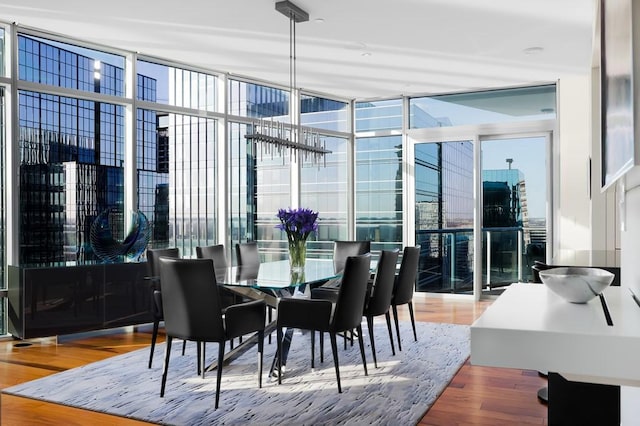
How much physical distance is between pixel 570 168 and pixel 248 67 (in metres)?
4.13

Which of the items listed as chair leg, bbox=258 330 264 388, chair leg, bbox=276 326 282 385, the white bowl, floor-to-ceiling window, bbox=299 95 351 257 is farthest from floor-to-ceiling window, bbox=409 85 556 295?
the white bowl

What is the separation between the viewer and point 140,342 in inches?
204

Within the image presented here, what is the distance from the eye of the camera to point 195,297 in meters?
3.36

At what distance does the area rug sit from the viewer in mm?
3215

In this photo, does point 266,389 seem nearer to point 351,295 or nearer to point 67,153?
point 351,295

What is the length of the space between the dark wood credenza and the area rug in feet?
2.40

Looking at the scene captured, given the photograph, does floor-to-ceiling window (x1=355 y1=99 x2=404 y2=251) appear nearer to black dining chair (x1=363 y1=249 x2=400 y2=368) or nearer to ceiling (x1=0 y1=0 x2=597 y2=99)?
ceiling (x1=0 y1=0 x2=597 y2=99)

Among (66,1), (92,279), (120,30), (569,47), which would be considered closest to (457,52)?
(569,47)

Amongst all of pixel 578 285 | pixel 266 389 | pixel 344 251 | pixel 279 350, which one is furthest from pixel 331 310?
pixel 578 285

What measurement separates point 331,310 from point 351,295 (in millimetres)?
170

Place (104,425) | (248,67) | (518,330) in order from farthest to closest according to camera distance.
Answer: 1. (248,67)
2. (104,425)
3. (518,330)

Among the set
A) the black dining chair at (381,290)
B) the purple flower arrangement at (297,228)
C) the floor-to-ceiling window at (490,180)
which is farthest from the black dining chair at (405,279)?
the floor-to-ceiling window at (490,180)

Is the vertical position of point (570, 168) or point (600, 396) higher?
point (570, 168)

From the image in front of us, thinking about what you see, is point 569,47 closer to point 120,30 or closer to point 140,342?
point 120,30
